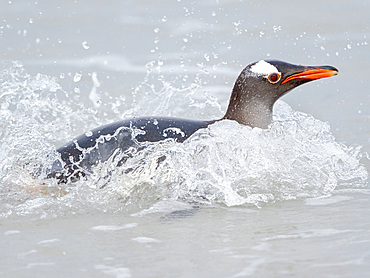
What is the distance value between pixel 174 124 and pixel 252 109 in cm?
65

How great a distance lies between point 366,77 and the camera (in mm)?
7609

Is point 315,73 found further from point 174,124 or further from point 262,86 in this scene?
point 174,124

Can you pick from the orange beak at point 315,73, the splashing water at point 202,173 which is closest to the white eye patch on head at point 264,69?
the orange beak at point 315,73

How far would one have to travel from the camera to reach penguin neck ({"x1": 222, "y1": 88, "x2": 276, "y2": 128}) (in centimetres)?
505

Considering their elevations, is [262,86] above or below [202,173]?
above

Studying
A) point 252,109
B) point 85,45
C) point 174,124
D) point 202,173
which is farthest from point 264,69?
point 85,45

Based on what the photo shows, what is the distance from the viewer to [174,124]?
4.77 meters

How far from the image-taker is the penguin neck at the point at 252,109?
505 centimetres

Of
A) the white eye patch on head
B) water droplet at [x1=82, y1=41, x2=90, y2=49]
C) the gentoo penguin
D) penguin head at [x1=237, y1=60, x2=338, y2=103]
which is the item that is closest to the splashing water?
the gentoo penguin

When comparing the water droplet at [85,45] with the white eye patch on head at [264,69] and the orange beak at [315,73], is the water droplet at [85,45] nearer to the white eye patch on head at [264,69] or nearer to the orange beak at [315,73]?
the white eye patch on head at [264,69]

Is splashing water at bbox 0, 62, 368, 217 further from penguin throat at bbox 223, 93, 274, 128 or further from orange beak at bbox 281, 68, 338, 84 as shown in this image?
orange beak at bbox 281, 68, 338, 84

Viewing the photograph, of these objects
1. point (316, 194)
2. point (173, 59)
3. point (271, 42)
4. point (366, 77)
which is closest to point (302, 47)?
point (271, 42)

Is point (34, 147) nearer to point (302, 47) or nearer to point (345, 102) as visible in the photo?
point (345, 102)

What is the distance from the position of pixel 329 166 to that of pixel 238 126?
703 mm
